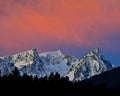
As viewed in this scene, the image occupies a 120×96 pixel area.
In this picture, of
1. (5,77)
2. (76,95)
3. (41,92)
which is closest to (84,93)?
(76,95)

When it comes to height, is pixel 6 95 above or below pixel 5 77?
below

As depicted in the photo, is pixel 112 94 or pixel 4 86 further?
pixel 112 94

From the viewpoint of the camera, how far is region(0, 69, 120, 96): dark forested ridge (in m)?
129

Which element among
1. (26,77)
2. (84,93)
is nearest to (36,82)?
(26,77)

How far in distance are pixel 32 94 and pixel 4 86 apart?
6.97m

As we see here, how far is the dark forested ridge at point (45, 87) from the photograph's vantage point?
129 meters

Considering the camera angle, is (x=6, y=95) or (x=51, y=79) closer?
(x=6, y=95)

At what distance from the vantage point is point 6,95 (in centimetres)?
12425

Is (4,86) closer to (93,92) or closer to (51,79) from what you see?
(51,79)

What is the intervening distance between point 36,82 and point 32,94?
7438 mm

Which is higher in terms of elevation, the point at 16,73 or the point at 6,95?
the point at 16,73

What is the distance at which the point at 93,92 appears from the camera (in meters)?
134

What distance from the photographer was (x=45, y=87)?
133 m

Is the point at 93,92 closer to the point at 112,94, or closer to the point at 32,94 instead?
the point at 112,94
